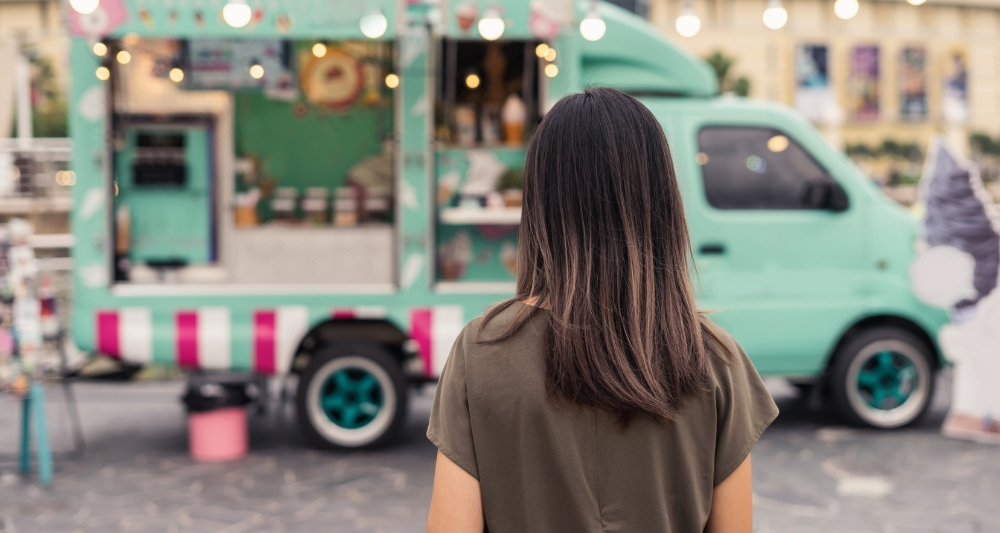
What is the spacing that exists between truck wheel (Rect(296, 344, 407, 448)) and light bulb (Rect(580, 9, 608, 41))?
249 centimetres

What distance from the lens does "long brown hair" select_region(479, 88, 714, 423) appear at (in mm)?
1428

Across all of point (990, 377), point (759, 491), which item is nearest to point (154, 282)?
point (759, 491)

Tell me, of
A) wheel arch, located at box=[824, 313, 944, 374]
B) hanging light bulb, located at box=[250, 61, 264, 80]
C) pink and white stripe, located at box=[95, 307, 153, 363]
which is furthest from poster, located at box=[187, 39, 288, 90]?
wheel arch, located at box=[824, 313, 944, 374]

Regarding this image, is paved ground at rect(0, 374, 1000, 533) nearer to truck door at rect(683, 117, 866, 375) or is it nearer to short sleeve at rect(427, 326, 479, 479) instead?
truck door at rect(683, 117, 866, 375)

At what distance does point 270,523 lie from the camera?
4809mm

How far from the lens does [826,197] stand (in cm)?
629

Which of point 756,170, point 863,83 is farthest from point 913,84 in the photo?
point 756,170

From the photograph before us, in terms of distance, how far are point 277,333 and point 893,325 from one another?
14.2ft

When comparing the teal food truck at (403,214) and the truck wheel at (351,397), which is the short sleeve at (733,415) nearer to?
the teal food truck at (403,214)

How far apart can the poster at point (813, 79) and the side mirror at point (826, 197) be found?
44.5 meters

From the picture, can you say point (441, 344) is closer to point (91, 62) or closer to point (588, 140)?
point (91, 62)

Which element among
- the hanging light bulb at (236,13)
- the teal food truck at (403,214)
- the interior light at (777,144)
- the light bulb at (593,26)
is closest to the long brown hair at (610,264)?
Result: the teal food truck at (403,214)

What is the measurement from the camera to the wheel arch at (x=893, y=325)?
6.49m

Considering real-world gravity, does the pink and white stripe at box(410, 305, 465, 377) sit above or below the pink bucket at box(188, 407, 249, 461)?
above
